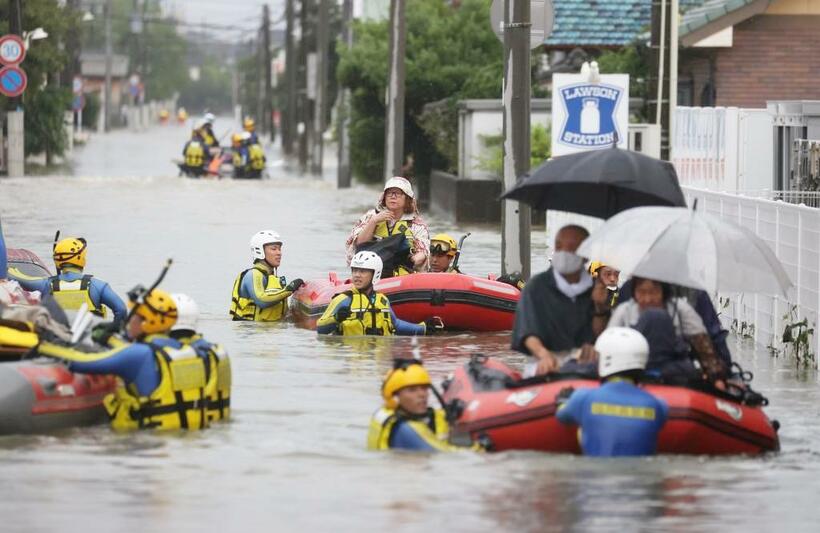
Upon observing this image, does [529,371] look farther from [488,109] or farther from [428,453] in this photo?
[488,109]

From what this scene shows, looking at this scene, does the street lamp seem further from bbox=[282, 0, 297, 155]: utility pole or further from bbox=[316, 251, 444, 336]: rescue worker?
bbox=[316, 251, 444, 336]: rescue worker

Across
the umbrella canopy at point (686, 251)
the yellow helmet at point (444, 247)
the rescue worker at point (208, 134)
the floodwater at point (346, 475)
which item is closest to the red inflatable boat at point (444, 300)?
the floodwater at point (346, 475)

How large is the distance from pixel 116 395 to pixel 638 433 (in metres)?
3.23

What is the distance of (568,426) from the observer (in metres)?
11.8

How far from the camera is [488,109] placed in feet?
122

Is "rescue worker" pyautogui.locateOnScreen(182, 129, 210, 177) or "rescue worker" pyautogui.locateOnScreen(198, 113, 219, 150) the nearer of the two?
"rescue worker" pyautogui.locateOnScreen(182, 129, 210, 177)

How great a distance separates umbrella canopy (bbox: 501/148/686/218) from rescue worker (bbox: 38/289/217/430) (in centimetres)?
252

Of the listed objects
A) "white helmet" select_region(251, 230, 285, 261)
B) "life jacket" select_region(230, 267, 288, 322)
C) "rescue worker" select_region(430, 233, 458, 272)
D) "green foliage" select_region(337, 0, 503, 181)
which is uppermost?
"green foliage" select_region(337, 0, 503, 181)

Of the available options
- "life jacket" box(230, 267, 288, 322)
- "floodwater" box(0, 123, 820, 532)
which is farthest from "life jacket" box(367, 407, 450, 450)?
"life jacket" box(230, 267, 288, 322)

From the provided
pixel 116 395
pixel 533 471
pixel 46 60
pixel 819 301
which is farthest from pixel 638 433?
pixel 46 60

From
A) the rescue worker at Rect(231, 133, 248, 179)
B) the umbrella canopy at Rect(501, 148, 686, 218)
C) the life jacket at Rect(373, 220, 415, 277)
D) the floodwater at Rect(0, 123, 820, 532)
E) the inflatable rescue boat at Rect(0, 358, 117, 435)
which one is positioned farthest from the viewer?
the rescue worker at Rect(231, 133, 248, 179)

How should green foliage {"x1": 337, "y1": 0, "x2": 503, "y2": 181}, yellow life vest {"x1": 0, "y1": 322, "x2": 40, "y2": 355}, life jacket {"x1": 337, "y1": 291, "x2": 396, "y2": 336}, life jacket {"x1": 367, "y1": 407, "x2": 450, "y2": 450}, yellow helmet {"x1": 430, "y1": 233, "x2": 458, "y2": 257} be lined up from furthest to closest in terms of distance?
green foliage {"x1": 337, "y1": 0, "x2": 503, "y2": 181}
yellow helmet {"x1": 430, "y1": 233, "x2": 458, "y2": 257}
life jacket {"x1": 337, "y1": 291, "x2": 396, "y2": 336}
yellow life vest {"x1": 0, "y1": 322, "x2": 40, "y2": 355}
life jacket {"x1": 367, "y1": 407, "x2": 450, "y2": 450}

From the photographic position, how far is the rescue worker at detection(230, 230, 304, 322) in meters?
18.6

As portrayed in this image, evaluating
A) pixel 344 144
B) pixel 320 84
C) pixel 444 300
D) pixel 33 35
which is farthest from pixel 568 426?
pixel 320 84
